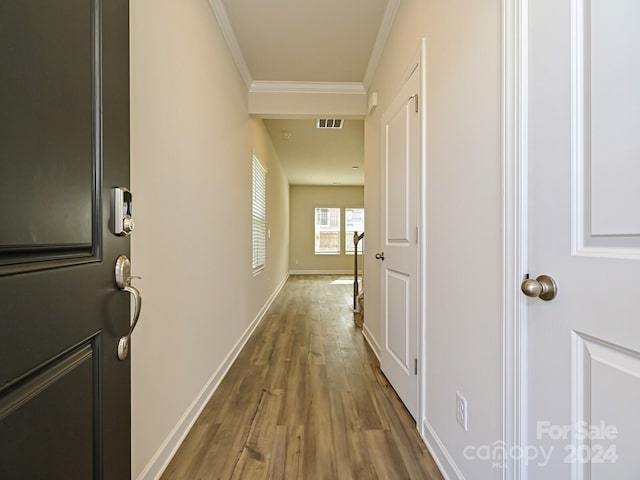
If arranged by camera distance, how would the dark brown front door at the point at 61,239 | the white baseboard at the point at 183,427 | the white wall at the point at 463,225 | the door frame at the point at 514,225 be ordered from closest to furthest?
the dark brown front door at the point at 61,239, the door frame at the point at 514,225, the white wall at the point at 463,225, the white baseboard at the point at 183,427

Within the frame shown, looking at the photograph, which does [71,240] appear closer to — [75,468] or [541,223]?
[75,468]

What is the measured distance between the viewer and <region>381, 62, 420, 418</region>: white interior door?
188cm

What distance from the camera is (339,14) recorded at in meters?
2.40

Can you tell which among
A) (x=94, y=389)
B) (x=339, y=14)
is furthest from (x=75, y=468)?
(x=339, y=14)

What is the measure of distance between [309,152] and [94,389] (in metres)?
6.00

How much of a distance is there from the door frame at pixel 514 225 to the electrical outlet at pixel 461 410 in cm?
26

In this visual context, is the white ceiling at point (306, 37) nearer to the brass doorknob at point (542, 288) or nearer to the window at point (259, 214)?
the window at point (259, 214)

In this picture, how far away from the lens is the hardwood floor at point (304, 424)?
1490mm

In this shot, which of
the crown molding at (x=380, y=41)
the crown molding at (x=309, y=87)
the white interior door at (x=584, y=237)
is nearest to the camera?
the white interior door at (x=584, y=237)

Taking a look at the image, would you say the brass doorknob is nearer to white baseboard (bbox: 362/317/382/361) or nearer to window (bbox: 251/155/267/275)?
white baseboard (bbox: 362/317/382/361)

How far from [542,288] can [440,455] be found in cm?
107

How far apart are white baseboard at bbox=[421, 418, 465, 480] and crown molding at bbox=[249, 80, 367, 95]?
3.09 metres

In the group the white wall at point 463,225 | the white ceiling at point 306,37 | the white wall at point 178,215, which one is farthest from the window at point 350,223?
the white wall at point 463,225

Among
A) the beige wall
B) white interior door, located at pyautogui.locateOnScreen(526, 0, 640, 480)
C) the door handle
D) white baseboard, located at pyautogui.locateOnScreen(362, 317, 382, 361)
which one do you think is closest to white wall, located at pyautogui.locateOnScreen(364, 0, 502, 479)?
Answer: white interior door, located at pyautogui.locateOnScreen(526, 0, 640, 480)
